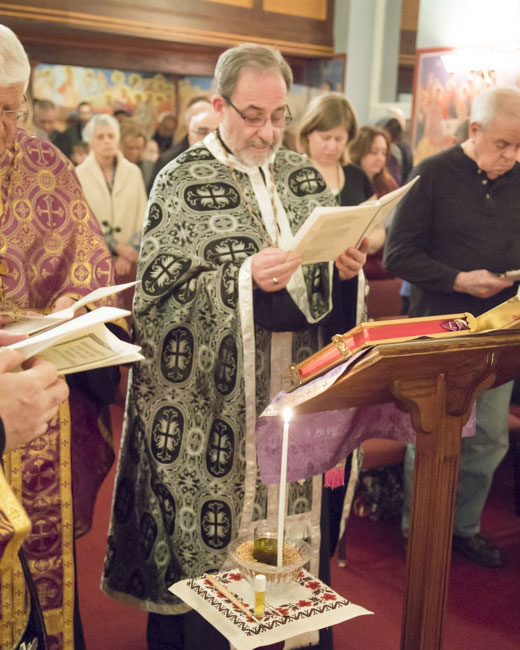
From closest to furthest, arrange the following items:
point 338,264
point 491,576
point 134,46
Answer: point 338,264 → point 491,576 → point 134,46

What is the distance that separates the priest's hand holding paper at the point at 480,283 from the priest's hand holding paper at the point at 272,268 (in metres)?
1.19

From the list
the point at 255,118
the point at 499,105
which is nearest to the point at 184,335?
the point at 255,118

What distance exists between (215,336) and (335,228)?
20.7 inches

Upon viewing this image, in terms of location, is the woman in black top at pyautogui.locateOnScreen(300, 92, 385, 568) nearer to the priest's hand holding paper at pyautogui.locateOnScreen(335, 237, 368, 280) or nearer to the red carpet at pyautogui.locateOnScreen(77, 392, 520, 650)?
the red carpet at pyautogui.locateOnScreen(77, 392, 520, 650)

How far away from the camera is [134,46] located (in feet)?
27.3

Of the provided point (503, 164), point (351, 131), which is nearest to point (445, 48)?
point (351, 131)

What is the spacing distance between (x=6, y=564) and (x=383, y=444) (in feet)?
8.47

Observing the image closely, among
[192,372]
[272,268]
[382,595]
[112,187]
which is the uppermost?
[112,187]

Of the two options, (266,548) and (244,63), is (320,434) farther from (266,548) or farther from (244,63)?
(244,63)

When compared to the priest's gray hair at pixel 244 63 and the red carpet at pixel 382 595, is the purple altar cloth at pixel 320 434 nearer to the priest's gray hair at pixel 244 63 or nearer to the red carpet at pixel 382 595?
the priest's gray hair at pixel 244 63

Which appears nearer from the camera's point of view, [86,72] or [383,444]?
[383,444]

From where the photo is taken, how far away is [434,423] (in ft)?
5.57

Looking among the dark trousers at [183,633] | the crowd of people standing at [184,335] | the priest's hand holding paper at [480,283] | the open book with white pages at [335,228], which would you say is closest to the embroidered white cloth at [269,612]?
the crowd of people standing at [184,335]

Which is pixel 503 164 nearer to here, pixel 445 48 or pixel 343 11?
pixel 445 48
